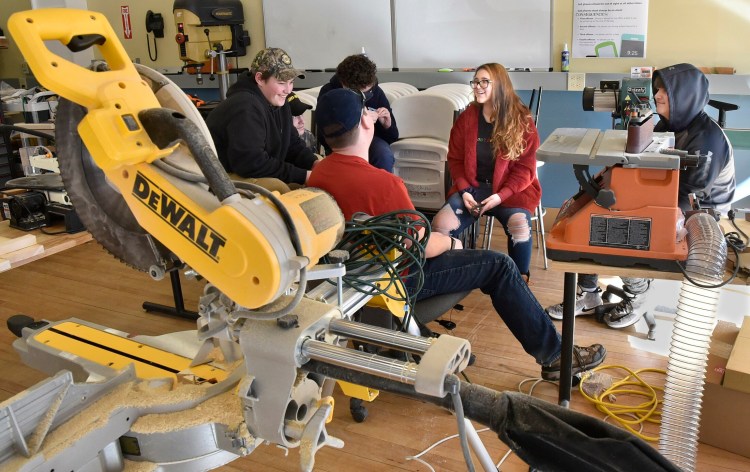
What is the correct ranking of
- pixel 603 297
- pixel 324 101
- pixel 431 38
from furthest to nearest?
pixel 431 38 → pixel 603 297 → pixel 324 101

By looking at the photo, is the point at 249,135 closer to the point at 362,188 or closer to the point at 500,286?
the point at 362,188

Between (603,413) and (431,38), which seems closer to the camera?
(603,413)

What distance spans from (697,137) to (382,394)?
1.67 metres

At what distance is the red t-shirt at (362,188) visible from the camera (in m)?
2.15

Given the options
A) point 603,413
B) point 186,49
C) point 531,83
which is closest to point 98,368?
point 603,413

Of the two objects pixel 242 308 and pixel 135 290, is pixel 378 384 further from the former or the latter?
pixel 135 290

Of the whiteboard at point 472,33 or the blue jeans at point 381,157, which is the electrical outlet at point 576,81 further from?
the blue jeans at point 381,157

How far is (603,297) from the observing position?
341 centimetres

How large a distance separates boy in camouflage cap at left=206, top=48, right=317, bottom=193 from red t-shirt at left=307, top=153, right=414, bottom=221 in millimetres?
892

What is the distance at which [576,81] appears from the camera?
466cm

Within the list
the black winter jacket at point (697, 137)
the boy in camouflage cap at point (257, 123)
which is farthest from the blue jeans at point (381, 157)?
the black winter jacket at point (697, 137)

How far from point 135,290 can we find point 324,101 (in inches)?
89.3

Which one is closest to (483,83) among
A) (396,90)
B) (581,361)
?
(396,90)

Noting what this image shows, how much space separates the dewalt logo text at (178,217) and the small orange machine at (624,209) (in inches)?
55.0
